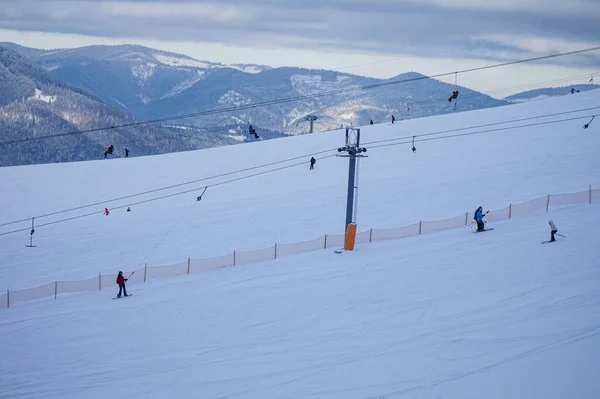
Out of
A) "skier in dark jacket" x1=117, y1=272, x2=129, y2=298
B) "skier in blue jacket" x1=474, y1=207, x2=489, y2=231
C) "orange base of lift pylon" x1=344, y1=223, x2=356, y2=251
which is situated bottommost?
"skier in dark jacket" x1=117, y1=272, x2=129, y2=298

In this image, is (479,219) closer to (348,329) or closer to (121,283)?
(348,329)

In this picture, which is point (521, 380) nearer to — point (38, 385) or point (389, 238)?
point (38, 385)

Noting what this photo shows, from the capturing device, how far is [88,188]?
54.3 meters

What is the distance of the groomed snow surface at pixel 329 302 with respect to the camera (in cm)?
1438

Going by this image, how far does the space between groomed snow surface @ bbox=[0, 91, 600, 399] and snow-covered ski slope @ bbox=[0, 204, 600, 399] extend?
61mm

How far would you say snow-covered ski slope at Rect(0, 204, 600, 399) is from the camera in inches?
547

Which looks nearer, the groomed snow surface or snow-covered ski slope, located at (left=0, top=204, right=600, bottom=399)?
snow-covered ski slope, located at (left=0, top=204, right=600, bottom=399)

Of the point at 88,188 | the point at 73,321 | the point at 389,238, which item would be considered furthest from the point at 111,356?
the point at 88,188

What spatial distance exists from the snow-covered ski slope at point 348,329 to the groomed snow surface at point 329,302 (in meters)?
0.06

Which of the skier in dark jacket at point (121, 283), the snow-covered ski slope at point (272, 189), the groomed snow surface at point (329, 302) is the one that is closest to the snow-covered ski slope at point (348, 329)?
the groomed snow surface at point (329, 302)

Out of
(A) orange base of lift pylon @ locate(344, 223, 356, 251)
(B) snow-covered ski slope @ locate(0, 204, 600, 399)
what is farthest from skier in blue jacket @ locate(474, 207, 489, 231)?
(A) orange base of lift pylon @ locate(344, 223, 356, 251)

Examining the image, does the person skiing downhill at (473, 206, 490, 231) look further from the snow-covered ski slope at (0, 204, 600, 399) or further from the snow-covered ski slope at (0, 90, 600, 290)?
the snow-covered ski slope at (0, 90, 600, 290)

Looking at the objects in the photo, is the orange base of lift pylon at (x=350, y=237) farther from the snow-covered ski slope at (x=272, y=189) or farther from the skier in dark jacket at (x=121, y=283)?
the skier in dark jacket at (x=121, y=283)

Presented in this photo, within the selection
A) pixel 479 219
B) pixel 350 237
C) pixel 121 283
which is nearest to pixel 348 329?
pixel 350 237
